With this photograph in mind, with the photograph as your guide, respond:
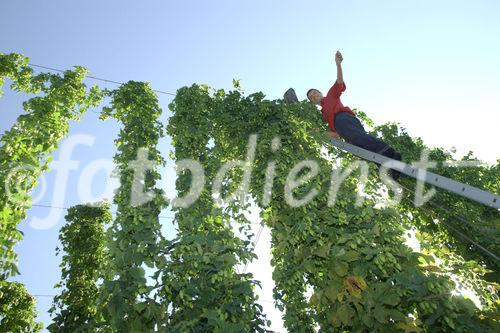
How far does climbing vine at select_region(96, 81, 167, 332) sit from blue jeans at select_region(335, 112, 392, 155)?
3.10 meters

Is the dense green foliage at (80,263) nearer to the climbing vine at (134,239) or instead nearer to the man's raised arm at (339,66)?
the climbing vine at (134,239)

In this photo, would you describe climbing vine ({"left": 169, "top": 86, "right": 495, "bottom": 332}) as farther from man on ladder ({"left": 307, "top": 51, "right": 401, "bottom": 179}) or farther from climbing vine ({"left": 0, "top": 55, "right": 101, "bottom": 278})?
climbing vine ({"left": 0, "top": 55, "right": 101, "bottom": 278})

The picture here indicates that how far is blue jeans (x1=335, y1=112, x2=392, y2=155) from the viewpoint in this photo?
19.6ft

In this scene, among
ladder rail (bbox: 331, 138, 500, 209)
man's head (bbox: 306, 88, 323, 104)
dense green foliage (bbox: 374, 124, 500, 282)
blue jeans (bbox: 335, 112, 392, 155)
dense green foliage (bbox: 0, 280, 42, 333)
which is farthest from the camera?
dense green foliage (bbox: 0, 280, 42, 333)

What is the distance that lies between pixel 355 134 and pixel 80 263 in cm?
710

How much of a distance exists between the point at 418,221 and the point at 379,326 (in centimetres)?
395

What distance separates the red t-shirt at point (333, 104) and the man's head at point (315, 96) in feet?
1.02

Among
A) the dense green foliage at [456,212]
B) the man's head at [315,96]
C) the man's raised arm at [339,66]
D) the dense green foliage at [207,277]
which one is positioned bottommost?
the dense green foliage at [207,277]

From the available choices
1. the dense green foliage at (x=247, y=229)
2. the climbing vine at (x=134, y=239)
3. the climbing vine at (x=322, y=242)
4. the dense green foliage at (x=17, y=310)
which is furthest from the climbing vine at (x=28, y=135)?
the dense green foliage at (x=17, y=310)

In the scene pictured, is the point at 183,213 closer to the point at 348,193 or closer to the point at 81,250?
the point at 348,193

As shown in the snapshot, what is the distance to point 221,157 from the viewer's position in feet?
19.9

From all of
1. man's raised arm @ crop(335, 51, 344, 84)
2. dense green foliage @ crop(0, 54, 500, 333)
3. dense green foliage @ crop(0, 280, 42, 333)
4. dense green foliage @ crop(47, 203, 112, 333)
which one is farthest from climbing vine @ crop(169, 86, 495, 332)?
dense green foliage @ crop(0, 280, 42, 333)

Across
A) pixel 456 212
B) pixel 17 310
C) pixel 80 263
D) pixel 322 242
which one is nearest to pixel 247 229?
pixel 322 242

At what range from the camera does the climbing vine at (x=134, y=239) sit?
3846 millimetres
